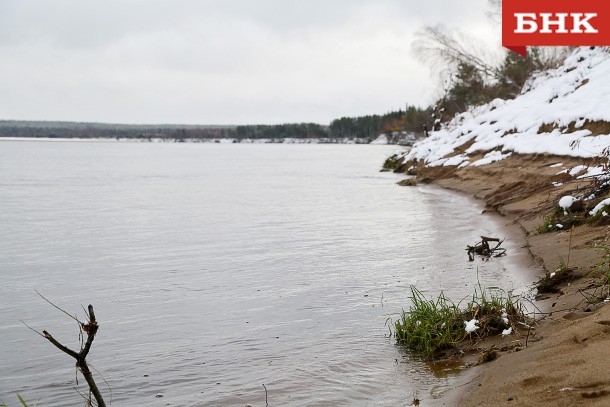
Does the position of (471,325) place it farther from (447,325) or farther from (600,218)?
(600,218)

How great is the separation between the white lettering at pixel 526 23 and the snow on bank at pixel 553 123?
7.18 feet

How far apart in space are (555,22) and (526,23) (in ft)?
5.57

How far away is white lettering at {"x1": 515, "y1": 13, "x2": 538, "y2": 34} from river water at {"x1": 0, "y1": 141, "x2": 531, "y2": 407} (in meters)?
10.1

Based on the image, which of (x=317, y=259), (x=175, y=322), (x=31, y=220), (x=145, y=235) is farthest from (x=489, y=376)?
(x=31, y=220)

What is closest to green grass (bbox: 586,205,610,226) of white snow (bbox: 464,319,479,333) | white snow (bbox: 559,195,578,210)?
white snow (bbox: 559,195,578,210)

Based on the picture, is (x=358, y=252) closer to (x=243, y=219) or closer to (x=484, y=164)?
(x=243, y=219)

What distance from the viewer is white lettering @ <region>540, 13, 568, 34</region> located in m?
23.9

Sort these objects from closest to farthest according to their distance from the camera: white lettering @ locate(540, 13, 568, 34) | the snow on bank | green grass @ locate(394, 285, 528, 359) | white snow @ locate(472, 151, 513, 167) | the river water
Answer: the river water → green grass @ locate(394, 285, 528, 359) → the snow on bank → white snow @ locate(472, 151, 513, 167) → white lettering @ locate(540, 13, 568, 34)

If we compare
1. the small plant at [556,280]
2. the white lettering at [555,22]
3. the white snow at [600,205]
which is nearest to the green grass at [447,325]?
the small plant at [556,280]

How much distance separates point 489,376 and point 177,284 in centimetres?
597

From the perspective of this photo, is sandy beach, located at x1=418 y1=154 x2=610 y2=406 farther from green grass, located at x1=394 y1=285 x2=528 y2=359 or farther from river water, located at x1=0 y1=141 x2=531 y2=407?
river water, located at x1=0 y1=141 x2=531 y2=407

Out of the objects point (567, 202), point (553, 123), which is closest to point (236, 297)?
point (567, 202)

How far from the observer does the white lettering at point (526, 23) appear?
984 inches

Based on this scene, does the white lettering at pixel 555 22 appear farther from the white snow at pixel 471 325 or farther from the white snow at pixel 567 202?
the white snow at pixel 471 325
